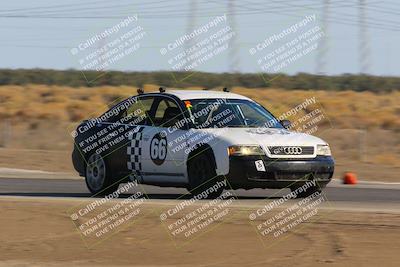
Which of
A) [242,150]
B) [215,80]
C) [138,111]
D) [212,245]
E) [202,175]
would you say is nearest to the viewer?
[212,245]

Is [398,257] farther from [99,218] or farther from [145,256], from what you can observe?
[99,218]

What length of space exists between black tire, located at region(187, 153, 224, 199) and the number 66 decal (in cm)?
51

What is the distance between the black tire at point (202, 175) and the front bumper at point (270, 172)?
260 mm

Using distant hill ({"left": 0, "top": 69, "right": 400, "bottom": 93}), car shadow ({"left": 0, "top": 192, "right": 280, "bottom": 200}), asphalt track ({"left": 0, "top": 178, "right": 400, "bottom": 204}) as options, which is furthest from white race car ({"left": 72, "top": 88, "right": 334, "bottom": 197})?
distant hill ({"left": 0, "top": 69, "right": 400, "bottom": 93})

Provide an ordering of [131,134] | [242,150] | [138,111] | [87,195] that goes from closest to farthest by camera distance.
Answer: [242,150] < [131,134] < [138,111] < [87,195]

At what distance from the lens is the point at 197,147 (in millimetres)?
14797

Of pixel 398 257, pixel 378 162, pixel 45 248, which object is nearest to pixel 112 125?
pixel 45 248

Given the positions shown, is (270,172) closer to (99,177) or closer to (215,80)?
(99,177)

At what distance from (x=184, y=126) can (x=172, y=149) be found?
1.18 ft

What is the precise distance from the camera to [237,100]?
15922 millimetres

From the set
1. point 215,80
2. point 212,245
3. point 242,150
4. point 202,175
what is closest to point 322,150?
point 242,150

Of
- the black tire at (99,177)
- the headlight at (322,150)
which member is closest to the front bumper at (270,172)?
the headlight at (322,150)

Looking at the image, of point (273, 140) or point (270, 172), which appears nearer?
point (270, 172)

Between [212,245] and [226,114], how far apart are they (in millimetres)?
4773
